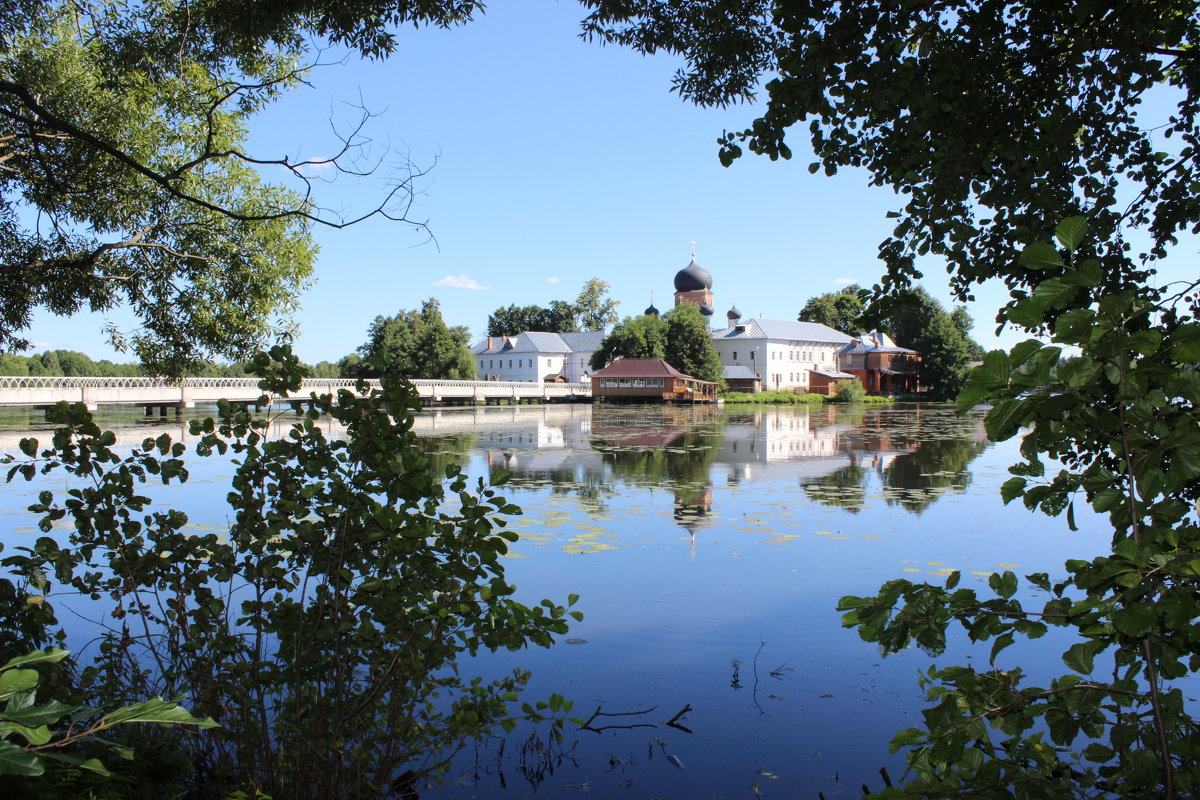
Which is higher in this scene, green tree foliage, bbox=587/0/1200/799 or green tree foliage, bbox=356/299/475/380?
green tree foliage, bbox=356/299/475/380

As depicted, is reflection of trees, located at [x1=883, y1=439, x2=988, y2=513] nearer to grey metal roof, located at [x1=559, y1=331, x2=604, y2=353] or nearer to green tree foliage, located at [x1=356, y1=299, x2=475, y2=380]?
green tree foliage, located at [x1=356, y1=299, x2=475, y2=380]

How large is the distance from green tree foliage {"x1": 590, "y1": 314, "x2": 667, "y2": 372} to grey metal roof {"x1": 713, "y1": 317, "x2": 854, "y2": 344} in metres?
13.7

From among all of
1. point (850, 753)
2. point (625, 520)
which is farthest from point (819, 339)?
point (850, 753)

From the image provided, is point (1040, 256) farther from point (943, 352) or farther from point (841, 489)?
point (943, 352)

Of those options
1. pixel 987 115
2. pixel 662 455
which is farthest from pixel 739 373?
pixel 987 115

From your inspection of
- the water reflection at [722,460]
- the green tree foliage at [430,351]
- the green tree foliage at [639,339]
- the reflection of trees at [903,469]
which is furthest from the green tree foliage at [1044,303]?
the green tree foliage at [430,351]

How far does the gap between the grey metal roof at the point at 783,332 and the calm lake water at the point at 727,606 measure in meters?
67.4

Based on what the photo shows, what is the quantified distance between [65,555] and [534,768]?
7.19 ft

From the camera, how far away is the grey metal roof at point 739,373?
79.7 m

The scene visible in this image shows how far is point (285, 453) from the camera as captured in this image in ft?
9.51

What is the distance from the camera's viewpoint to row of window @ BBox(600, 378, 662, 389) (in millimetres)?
65500

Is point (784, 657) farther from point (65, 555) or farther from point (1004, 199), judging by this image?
point (65, 555)

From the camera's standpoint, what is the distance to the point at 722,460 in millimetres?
17438

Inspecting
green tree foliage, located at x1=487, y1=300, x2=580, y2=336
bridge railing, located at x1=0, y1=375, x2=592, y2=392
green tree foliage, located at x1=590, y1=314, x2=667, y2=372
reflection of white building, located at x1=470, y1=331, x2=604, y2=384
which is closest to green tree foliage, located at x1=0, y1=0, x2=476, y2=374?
bridge railing, located at x1=0, y1=375, x2=592, y2=392
